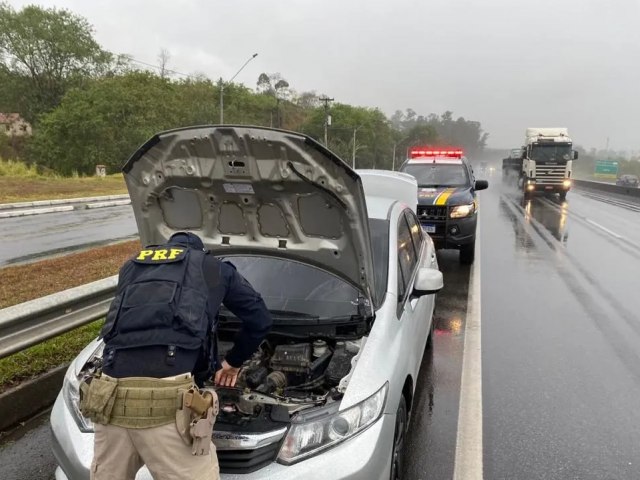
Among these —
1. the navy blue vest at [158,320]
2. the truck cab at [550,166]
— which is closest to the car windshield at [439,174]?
the navy blue vest at [158,320]

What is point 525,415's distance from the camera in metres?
3.57

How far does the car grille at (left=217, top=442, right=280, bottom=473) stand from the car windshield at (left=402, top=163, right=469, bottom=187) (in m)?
8.34

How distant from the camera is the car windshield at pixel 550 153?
24.3 meters

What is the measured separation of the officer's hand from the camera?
2.51 metres

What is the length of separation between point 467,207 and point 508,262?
146cm

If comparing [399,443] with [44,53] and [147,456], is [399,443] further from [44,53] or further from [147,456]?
[44,53]

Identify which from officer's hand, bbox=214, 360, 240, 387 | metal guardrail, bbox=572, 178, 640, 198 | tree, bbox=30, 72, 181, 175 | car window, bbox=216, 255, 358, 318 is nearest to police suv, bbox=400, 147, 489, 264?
car window, bbox=216, 255, 358, 318

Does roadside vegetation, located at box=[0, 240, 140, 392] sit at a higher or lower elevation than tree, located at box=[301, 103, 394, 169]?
lower

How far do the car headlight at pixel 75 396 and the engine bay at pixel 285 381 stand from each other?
0.62m

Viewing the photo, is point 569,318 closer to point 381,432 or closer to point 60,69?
point 381,432

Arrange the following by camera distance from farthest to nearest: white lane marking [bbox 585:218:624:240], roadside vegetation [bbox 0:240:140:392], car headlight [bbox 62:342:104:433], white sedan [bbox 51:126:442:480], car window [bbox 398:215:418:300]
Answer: white lane marking [bbox 585:218:624:240] < roadside vegetation [bbox 0:240:140:392] < car window [bbox 398:215:418:300] < car headlight [bbox 62:342:104:433] < white sedan [bbox 51:126:442:480]

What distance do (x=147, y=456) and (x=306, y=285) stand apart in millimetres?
1649

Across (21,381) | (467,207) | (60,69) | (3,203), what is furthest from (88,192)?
(60,69)

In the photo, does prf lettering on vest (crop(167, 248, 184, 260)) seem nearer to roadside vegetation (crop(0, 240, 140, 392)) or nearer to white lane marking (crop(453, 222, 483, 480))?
white lane marking (crop(453, 222, 483, 480))
